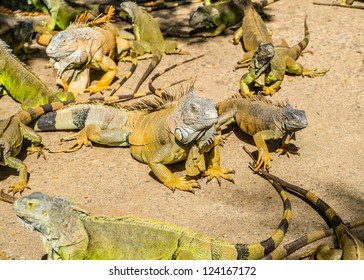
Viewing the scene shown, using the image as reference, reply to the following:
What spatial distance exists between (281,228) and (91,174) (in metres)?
1.87

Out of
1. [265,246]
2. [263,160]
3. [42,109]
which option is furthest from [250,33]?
[265,246]

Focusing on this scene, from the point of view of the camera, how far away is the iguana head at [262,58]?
659 cm

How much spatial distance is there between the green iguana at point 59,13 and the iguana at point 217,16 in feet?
5.52

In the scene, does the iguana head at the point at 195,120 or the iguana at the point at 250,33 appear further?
the iguana at the point at 250,33

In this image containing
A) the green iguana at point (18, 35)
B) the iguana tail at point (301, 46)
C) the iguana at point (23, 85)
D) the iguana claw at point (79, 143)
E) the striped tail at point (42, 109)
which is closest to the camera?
the iguana claw at point (79, 143)

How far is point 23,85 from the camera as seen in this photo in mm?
6773

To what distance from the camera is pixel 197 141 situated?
5.16 m

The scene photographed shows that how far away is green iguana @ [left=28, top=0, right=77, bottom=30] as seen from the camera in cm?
875

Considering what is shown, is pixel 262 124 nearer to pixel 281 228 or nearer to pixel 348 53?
pixel 281 228

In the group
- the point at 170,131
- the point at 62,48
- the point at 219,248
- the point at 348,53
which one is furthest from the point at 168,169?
the point at 348,53

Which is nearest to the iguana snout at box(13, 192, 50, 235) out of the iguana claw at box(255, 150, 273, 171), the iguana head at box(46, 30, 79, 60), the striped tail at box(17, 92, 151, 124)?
the iguana claw at box(255, 150, 273, 171)

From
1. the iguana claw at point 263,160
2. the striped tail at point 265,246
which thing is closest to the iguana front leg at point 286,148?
the iguana claw at point 263,160

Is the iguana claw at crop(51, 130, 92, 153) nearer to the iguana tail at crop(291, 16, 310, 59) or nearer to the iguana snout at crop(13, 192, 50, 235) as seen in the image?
the iguana snout at crop(13, 192, 50, 235)

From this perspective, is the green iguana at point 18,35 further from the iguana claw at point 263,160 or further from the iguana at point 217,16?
the iguana claw at point 263,160
